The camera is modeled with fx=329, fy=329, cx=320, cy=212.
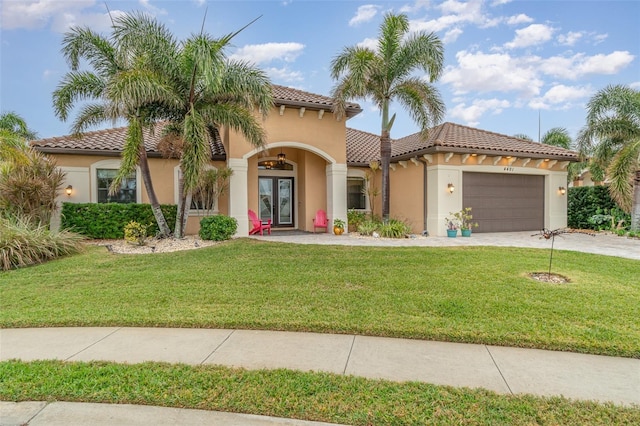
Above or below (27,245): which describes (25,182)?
above

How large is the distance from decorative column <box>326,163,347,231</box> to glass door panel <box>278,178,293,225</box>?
9.16ft

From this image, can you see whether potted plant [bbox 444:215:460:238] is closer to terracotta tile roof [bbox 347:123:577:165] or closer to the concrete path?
the concrete path

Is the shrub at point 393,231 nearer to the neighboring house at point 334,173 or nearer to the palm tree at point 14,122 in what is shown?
the neighboring house at point 334,173

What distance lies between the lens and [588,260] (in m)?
8.22

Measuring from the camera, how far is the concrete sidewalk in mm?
3074

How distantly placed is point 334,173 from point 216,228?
5577 millimetres

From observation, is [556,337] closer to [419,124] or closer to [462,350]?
[462,350]

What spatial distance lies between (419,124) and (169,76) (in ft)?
29.2

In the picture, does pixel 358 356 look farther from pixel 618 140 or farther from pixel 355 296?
pixel 618 140

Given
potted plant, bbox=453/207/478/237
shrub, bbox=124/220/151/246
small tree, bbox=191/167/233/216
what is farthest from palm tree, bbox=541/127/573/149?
shrub, bbox=124/220/151/246

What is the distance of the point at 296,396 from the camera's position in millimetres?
2797

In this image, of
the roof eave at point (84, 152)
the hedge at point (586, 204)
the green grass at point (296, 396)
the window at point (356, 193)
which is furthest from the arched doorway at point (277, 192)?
the hedge at point (586, 204)

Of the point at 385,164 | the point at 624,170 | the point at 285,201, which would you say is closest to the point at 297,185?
the point at 285,201

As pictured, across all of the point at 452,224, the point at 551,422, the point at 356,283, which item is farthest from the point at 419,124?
the point at 551,422
